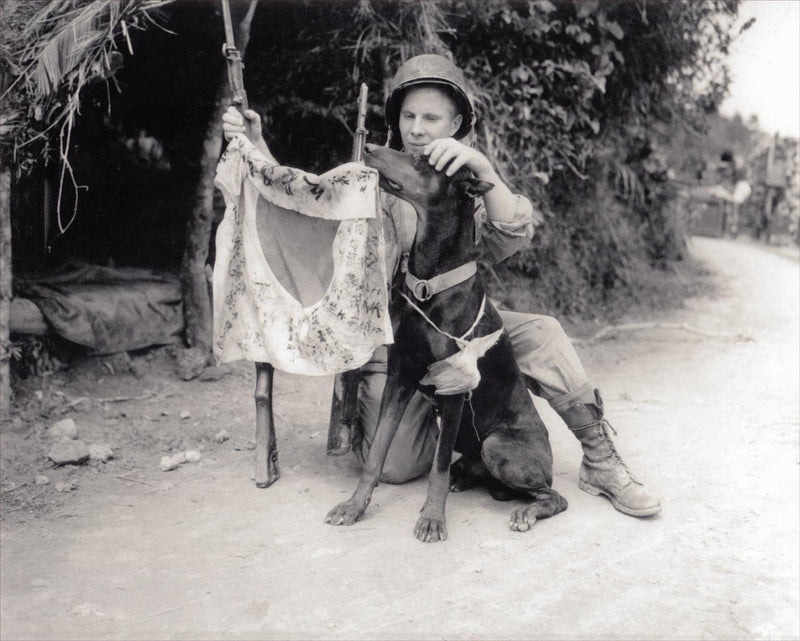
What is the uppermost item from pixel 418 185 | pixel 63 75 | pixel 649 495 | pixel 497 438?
pixel 63 75

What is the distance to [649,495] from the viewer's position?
11.1ft

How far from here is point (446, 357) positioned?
298 cm

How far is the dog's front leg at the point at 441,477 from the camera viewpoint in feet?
10.0

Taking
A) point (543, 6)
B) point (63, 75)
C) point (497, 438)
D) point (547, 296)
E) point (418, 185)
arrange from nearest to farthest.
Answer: point (418, 185)
point (497, 438)
point (63, 75)
point (543, 6)
point (547, 296)

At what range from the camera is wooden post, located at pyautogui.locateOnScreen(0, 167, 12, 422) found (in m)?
4.35

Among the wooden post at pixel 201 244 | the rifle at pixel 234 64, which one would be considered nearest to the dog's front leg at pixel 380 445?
the rifle at pixel 234 64

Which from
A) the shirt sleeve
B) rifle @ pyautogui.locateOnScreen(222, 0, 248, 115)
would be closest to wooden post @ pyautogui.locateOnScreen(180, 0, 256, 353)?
rifle @ pyautogui.locateOnScreen(222, 0, 248, 115)

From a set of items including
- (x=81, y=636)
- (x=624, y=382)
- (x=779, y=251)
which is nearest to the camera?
(x=81, y=636)

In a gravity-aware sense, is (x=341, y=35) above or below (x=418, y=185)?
above

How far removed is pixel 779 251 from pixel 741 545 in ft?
31.9

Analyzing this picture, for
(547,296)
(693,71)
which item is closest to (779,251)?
(693,71)

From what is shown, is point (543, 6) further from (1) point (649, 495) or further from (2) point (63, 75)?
(1) point (649, 495)

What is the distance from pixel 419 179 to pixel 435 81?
53cm

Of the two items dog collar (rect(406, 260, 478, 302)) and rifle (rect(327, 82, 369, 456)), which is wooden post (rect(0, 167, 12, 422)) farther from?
dog collar (rect(406, 260, 478, 302))
